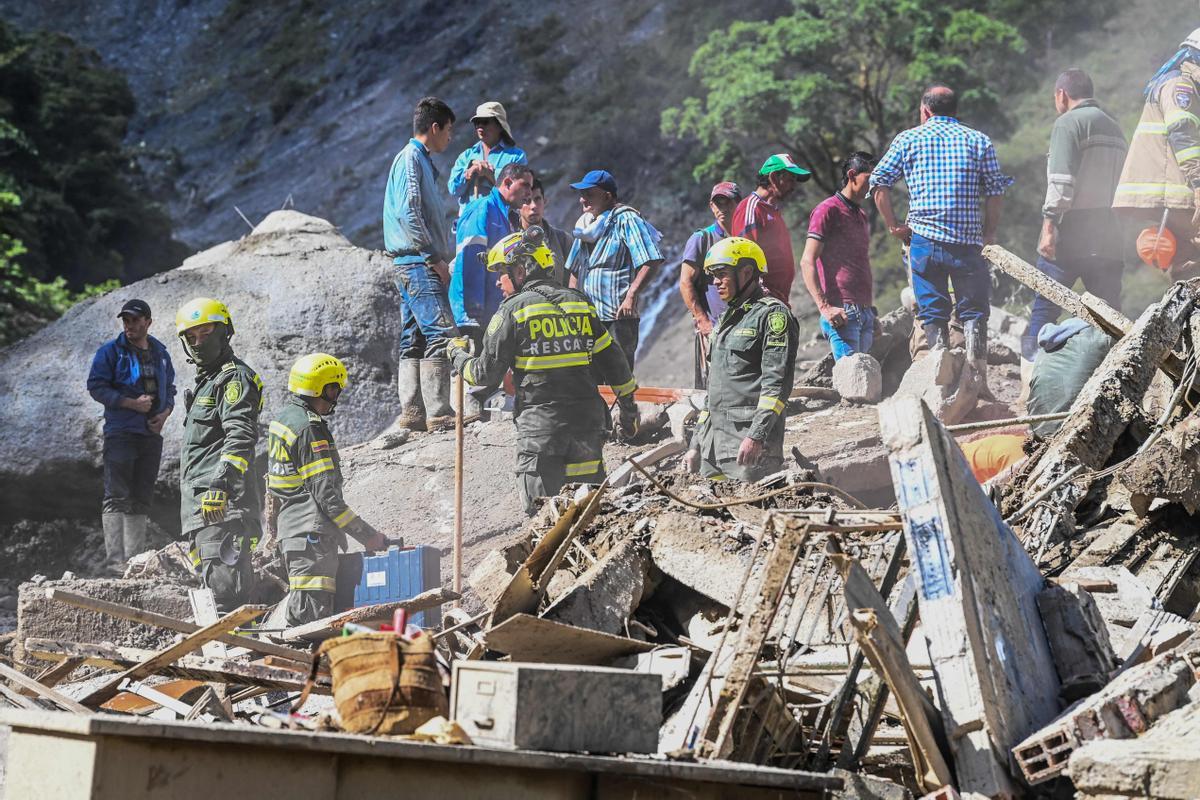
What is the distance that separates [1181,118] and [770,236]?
2739 millimetres

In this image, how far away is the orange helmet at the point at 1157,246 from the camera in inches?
352

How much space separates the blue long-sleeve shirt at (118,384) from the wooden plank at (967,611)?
6.81 meters

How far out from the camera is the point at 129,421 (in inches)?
404

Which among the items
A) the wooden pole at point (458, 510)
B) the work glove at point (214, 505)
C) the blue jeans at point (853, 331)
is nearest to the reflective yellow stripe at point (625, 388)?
the wooden pole at point (458, 510)

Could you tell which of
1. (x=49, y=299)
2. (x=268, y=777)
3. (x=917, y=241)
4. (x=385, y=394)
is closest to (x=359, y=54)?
(x=49, y=299)

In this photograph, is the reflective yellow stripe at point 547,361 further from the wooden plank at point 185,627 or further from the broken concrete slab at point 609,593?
the wooden plank at point 185,627

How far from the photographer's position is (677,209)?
2573 centimetres

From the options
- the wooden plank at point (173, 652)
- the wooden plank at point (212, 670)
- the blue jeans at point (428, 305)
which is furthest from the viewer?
the blue jeans at point (428, 305)

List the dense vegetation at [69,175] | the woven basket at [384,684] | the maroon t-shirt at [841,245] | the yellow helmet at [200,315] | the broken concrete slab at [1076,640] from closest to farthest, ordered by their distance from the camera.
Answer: the woven basket at [384,684], the broken concrete slab at [1076,640], the yellow helmet at [200,315], the maroon t-shirt at [841,245], the dense vegetation at [69,175]

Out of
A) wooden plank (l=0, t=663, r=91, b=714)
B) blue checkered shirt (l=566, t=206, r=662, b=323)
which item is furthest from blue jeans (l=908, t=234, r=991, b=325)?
wooden plank (l=0, t=663, r=91, b=714)

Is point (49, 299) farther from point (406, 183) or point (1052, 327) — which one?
point (1052, 327)

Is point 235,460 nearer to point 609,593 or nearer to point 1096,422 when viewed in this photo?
point 609,593

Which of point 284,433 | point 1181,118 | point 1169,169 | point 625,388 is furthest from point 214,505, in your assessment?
point 1181,118

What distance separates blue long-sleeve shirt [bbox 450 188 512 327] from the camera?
10.3 metres
